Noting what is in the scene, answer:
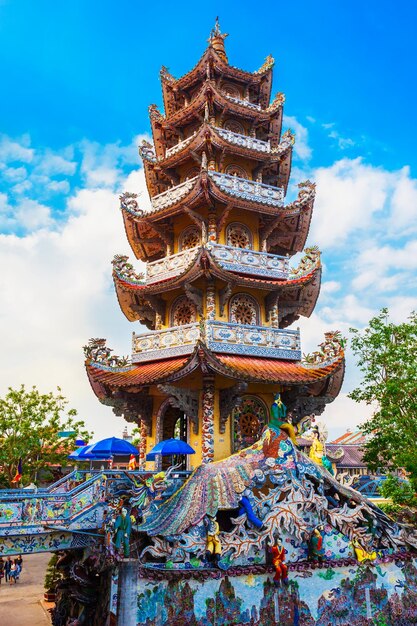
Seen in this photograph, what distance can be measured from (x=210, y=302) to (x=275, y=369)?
293 cm

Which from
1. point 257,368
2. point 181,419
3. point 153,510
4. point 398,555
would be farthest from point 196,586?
point 181,419

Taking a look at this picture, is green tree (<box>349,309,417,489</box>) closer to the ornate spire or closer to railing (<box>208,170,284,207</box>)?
railing (<box>208,170,284,207</box>)

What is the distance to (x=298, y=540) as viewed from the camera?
10000mm

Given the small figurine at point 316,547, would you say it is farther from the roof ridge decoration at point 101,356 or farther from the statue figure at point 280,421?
the roof ridge decoration at point 101,356

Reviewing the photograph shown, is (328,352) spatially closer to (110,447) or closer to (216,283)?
(216,283)

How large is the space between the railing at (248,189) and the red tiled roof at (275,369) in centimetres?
569

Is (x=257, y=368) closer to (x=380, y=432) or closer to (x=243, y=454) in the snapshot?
(x=243, y=454)

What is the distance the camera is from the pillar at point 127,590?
834cm

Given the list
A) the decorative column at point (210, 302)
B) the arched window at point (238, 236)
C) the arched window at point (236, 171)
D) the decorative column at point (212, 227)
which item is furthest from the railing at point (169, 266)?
the arched window at point (236, 171)

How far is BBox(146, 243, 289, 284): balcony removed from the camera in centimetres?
1538

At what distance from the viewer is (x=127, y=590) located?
331 inches

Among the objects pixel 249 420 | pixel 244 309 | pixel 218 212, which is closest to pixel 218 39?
pixel 218 212

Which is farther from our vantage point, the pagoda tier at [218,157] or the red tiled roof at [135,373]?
the pagoda tier at [218,157]

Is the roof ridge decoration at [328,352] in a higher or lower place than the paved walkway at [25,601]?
higher
